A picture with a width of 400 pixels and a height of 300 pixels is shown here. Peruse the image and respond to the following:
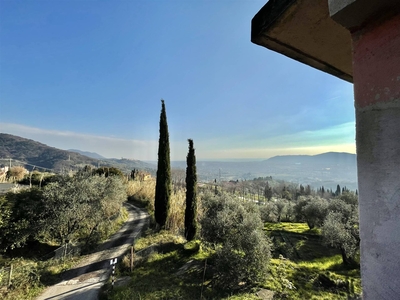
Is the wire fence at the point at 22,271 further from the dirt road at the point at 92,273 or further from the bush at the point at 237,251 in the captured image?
the bush at the point at 237,251

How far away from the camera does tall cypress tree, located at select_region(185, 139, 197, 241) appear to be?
14.2 m

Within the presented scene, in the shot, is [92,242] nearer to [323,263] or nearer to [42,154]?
[323,263]

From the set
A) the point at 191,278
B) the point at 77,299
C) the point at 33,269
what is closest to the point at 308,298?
the point at 191,278

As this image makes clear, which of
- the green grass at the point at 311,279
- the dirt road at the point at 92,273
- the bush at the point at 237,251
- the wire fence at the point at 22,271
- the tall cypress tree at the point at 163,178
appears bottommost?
the green grass at the point at 311,279

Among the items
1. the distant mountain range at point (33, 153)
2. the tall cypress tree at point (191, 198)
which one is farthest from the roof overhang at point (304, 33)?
the distant mountain range at point (33, 153)

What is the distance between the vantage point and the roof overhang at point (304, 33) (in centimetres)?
109

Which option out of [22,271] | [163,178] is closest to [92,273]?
[22,271]

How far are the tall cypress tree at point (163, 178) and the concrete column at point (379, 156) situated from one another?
15370mm

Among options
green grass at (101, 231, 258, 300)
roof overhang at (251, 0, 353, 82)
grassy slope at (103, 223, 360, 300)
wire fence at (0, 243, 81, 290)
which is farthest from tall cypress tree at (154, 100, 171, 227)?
roof overhang at (251, 0, 353, 82)

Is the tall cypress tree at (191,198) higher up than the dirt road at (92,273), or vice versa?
the tall cypress tree at (191,198)

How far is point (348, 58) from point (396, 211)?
1.10 m

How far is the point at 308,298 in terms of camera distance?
28.6ft

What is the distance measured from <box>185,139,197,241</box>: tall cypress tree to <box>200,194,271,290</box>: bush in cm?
210

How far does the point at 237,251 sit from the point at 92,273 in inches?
253
